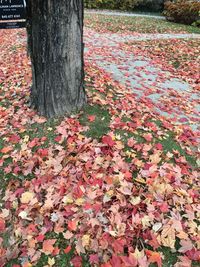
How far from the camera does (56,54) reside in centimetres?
351

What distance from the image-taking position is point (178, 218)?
2.84 m

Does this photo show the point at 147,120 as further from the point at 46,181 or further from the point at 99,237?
the point at 99,237

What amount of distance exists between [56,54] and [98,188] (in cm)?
173

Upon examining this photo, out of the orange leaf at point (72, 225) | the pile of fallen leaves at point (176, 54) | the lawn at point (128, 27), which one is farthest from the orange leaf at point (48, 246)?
the lawn at point (128, 27)

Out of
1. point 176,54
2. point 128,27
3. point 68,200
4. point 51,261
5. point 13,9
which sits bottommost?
point 51,261

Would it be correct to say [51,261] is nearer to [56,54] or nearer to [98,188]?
[98,188]

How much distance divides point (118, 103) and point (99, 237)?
2.38m

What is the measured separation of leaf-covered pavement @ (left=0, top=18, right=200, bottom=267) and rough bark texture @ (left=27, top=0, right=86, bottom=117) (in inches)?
10.0

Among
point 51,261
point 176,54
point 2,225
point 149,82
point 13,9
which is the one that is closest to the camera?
point 51,261

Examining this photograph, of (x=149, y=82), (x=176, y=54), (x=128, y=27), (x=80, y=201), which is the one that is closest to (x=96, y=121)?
(x=80, y=201)

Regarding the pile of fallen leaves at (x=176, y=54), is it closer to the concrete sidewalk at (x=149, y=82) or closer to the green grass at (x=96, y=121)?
the concrete sidewalk at (x=149, y=82)

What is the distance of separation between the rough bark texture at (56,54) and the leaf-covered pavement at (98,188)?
0.25 m

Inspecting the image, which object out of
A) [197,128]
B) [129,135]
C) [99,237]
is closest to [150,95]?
[197,128]

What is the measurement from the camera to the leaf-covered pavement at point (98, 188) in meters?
2.62
